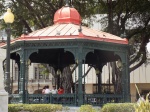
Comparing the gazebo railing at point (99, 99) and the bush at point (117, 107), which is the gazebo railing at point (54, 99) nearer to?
the gazebo railing at point (99, 99)

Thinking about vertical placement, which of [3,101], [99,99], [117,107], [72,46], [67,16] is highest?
[67,16]

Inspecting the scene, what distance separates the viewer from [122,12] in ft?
95.6

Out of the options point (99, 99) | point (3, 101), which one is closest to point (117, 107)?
point (99, 99)

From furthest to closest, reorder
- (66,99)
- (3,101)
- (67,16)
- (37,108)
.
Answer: (67,16)
(66,99)
(37,108)
(3,101)

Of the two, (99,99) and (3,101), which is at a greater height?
(3,101)

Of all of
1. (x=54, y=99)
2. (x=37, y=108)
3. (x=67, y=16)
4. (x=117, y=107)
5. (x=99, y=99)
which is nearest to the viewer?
(x=37, y=108)

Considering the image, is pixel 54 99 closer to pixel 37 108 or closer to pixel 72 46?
pixel 72 46

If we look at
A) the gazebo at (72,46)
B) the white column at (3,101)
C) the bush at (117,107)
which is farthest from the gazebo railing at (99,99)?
the white column at (3,101)

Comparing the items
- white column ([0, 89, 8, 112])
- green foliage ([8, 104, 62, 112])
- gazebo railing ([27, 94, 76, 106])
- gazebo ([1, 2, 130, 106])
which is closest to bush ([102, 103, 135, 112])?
green foliage ([8, 104, 62, 112])

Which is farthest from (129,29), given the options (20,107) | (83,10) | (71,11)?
(20,107)

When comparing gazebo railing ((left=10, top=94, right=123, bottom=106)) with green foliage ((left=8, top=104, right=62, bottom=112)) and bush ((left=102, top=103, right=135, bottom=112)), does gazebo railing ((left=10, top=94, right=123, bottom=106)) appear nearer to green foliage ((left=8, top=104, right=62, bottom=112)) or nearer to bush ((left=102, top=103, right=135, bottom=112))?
bush ((left=102, top=103, right=135, bottom=112))

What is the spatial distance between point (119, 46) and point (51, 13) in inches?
429

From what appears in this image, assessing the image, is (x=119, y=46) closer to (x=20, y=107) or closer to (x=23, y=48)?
(x=23, y=48)

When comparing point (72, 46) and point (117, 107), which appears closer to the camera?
point (117, 107)
